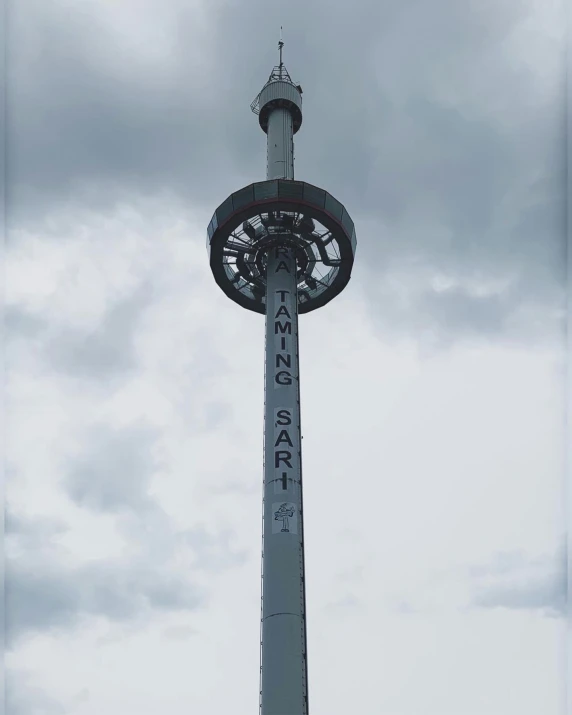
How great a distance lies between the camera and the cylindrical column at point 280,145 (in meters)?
81.4

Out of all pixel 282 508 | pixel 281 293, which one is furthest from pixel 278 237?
pixel 282 508

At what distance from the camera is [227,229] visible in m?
74.9

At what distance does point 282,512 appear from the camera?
61719 mm

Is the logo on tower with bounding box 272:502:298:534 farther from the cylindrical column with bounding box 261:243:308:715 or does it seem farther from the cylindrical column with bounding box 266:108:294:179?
the cylindrical column with bounding box 266:108:294:179

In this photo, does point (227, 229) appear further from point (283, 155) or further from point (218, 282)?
point (283, 155)

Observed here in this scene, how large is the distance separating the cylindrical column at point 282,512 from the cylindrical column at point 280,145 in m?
10.3

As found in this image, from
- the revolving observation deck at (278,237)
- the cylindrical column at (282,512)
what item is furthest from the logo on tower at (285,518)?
the revolving observation deck at (278,237)

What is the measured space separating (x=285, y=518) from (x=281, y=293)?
75.4ft

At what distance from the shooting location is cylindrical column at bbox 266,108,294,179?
267 feet

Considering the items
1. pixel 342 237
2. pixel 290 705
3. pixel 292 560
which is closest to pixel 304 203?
pixel 342 237

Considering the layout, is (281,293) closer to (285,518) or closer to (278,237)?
(278,237)

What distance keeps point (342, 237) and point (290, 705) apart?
43603 mm

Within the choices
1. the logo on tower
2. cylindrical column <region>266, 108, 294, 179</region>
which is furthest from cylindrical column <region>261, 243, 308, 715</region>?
cylindrical column <region>266, 108, 294, 179</region>

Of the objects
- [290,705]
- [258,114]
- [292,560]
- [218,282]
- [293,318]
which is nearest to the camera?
[290,705]
